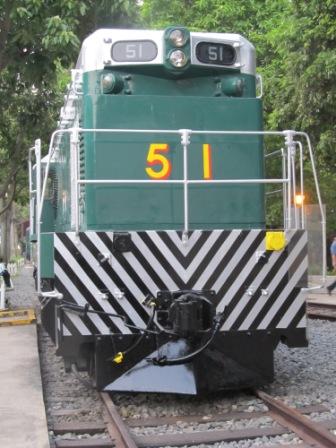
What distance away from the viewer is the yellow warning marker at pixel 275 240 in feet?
19.1

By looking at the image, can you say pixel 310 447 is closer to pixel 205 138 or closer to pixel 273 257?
pixel 273 257

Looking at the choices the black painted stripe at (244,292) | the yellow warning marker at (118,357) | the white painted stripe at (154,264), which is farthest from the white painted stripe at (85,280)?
the black painted stripe at (244,292)

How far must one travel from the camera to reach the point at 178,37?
6.09 meters

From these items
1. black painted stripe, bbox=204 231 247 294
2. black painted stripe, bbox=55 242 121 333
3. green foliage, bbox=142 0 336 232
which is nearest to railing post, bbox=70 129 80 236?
black painted stripe, bbox=55 242 121 333

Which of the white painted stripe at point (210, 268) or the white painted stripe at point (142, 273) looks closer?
the white painted stripe at point (142, 273)

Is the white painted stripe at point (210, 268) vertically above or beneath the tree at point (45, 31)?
beneath

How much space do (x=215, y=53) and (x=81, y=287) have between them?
108 inches

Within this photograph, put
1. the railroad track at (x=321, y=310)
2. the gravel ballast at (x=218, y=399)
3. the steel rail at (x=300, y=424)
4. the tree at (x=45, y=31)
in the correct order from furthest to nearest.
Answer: the railroad track at (x=321, y=310), the tree at (x=45, y=31), the gravel ballast at (x=218, y=399), the steel rail at (x=300, y=424)

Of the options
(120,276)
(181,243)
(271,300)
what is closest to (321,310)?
(271,300)

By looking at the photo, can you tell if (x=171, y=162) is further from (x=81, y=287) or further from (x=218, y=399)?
(x=218, y=399)

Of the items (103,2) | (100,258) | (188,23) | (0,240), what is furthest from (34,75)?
(0,240)

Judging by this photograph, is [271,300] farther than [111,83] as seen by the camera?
No

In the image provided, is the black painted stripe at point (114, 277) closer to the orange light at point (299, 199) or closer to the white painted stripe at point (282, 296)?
the white painted stripe at point (282, 296)

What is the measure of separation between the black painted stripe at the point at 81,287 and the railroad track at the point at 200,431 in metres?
0.77
